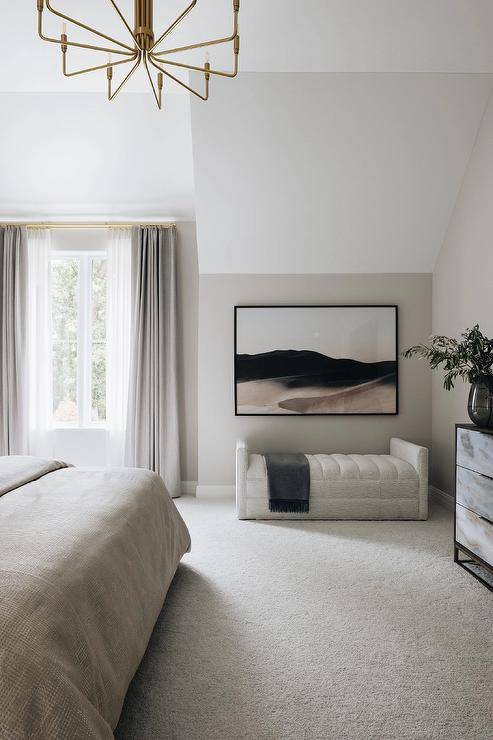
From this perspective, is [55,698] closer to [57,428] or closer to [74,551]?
Answer: [74,551]

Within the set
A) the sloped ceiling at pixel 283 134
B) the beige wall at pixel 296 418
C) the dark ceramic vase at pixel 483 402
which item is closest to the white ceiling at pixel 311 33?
the sloped ceiling at pixel 283 134

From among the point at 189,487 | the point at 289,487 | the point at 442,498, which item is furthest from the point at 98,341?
the point at 442,498

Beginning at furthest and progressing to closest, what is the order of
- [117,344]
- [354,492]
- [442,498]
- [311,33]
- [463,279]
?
[117,344]
[442,498]
[463,279]
[354,492]
[311,33]

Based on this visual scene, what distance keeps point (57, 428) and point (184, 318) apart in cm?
159

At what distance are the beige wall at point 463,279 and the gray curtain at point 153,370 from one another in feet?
7.61

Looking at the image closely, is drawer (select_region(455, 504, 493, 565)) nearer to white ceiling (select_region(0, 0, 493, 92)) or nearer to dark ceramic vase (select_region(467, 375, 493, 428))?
dark ceramic vase (select_region(467, 375, 493, 428))

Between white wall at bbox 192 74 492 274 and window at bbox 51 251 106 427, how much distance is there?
1129 millimetres

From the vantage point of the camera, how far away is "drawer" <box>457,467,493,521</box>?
9.17 ft

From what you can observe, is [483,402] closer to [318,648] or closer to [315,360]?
[318,648]

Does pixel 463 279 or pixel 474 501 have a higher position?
pixel 463 279

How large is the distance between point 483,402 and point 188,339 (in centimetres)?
279

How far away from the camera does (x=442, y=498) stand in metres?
4.51

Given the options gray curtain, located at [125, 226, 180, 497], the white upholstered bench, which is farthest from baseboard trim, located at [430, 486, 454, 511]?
gray curtain, located at [125, 226, 180, 497]

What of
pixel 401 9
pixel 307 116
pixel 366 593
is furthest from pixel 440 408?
pixel 401 9
